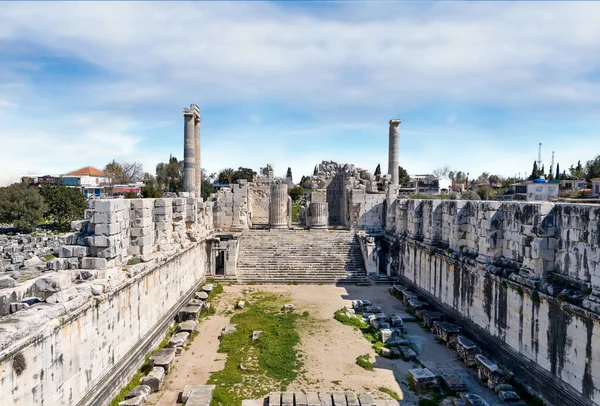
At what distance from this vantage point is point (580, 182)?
47.8m

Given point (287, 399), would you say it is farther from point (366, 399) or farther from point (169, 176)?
point (169, 176)

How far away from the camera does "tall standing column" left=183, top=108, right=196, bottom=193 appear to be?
2567 centimetres

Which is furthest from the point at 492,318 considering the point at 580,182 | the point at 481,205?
the point at 580,182

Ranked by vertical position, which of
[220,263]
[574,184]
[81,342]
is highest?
[574,184]

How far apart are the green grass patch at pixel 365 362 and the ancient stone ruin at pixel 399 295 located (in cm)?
128

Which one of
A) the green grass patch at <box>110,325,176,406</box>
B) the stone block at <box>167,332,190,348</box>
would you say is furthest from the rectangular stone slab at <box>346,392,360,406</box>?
the stone block at <box>167,332,190,348</box>

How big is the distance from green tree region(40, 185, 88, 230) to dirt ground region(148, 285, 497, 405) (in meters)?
29.4

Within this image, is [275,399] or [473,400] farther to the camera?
[275,399]

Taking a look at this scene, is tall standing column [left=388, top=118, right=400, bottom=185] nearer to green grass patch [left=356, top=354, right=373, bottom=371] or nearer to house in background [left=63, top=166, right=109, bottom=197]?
green grass patch [left=356, top=354, right=373, bottom=371]

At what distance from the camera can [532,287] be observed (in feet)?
30.5

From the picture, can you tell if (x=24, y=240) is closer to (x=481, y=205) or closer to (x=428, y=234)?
(x=428, y=234)

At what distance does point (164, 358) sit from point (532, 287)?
8746mm

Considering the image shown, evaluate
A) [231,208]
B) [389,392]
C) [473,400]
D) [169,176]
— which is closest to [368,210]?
[231,208]

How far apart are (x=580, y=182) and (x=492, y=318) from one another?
45458 millimetres
